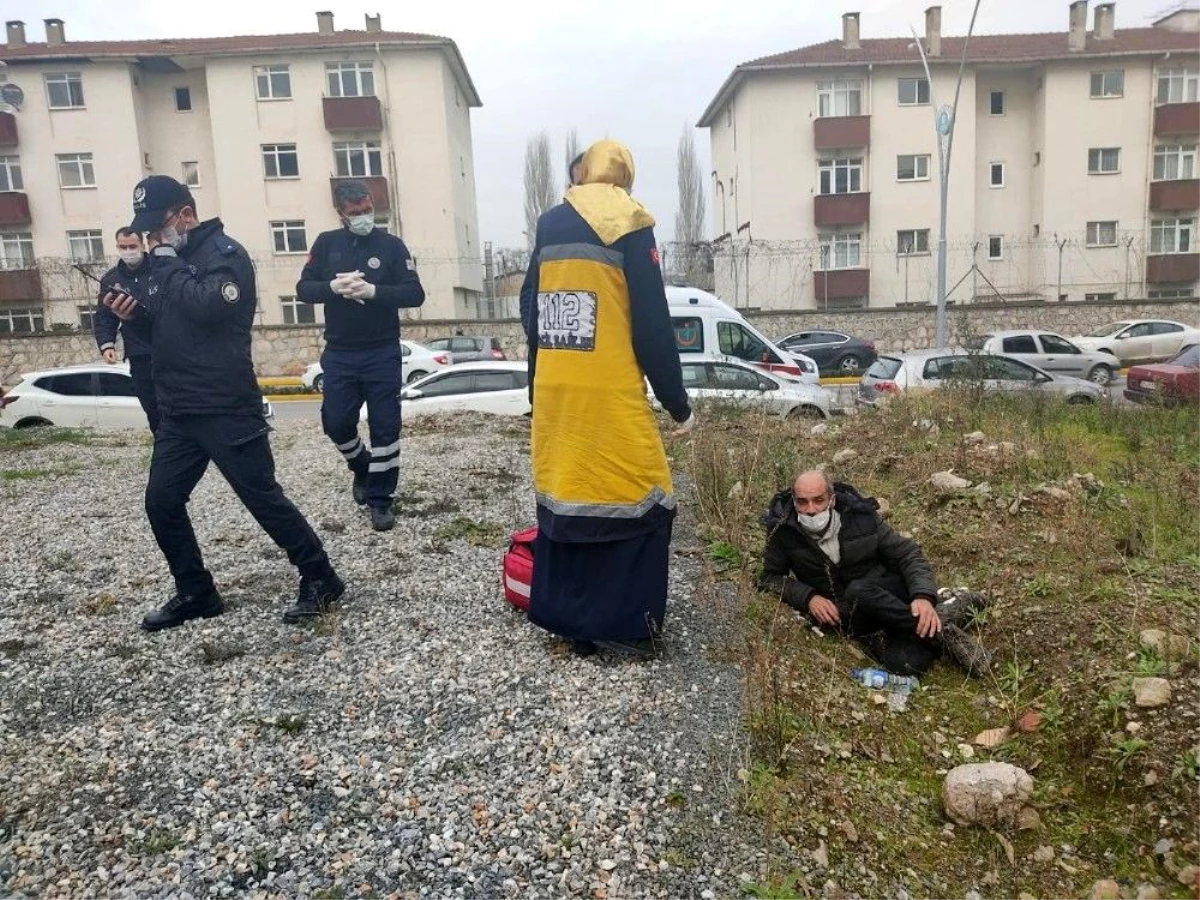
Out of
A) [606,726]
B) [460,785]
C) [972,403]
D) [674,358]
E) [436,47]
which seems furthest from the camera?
[436,47]

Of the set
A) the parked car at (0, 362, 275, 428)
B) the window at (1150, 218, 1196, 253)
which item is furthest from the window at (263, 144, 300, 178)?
Answer: the window at (1150, 218, 1196, 253)

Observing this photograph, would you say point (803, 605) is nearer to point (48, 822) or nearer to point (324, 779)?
point (324, 779)

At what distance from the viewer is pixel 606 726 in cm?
307

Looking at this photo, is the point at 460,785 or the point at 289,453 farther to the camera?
the point at 289,453

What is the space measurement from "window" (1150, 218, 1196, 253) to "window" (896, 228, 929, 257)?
8848 mm

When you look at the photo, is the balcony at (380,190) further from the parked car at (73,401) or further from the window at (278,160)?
the parked car at (73,401)

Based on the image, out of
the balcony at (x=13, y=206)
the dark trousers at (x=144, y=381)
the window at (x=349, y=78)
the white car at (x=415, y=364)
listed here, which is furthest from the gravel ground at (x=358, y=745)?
the balcony at (x=13, y=206)

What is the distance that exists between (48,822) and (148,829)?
32 centimetres

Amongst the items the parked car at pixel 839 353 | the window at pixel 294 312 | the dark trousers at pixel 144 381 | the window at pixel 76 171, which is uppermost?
the window at pixel 76 171

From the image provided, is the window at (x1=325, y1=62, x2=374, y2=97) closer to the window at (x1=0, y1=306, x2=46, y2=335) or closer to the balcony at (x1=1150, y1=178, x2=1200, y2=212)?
the window at (x1=0, y1=306, x2=46, y2=335)

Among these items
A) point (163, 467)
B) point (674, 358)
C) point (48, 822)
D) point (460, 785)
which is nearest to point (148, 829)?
point (48, 822)

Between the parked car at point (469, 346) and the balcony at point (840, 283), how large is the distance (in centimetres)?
1366

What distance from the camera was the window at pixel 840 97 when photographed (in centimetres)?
3475

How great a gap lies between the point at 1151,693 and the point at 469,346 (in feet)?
82.0
